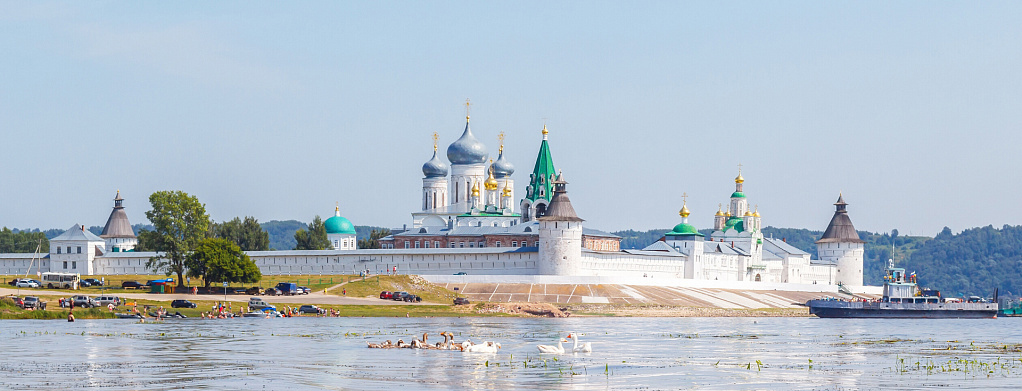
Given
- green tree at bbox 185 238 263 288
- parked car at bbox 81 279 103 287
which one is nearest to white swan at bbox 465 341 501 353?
green tree at bbox 185 238 263 288

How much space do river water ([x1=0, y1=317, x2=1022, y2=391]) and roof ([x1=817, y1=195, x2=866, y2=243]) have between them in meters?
70.3

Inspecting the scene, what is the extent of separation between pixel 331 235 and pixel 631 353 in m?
88.2

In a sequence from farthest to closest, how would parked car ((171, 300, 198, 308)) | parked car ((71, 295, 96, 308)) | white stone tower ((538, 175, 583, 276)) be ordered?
white stone tower ((538, 175, 583, 276)) < parked car ((171, 300, 198, 308)) < parked car ((71, 295, 96, 308))

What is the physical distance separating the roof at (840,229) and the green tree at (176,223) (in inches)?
2529

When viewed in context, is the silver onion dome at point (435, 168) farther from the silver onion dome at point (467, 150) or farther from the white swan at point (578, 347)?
the white swan at point (578, 347)

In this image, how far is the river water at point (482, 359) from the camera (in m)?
32.8

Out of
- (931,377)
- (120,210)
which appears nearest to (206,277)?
(120,210)

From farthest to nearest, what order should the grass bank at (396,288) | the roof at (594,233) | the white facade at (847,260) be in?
the white facade at (847,260) < the roof at (594,233) < the grass bank at (396,288)

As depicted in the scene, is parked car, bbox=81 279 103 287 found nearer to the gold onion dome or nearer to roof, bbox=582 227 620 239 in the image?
roof, bbox=582 227 620 239

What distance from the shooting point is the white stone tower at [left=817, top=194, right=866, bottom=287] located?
12938 cm

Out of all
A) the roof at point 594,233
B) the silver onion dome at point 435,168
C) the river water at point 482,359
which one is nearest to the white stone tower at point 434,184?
the silver onion dome at point 435,168

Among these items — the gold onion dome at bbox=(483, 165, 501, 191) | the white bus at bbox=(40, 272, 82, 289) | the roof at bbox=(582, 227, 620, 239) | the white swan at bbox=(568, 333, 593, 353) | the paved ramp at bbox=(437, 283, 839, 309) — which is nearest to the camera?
the white swan at bbox=(568, 333, 593, 353)

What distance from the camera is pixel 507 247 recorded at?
342 feet

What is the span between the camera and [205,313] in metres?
66.8
